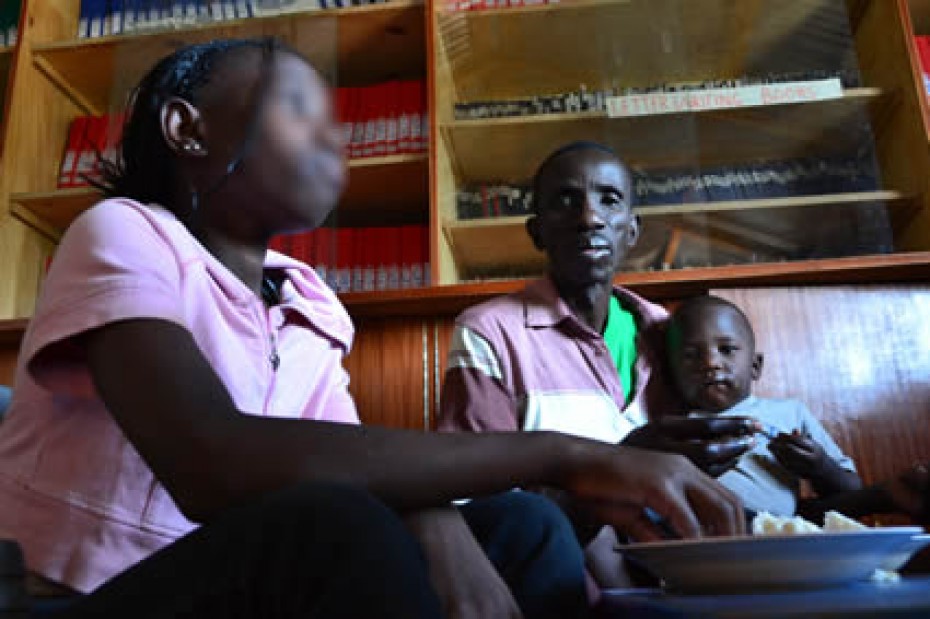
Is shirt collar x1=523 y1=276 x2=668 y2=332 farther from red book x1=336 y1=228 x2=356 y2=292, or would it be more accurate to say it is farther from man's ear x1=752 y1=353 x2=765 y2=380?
red book x1=336 y1=228 x2=356 y2=292

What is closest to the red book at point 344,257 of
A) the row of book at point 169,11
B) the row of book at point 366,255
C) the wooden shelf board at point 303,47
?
the row of book at point 366,255

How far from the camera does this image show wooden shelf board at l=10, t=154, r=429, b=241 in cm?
231

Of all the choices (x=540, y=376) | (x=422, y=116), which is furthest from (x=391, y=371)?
(x=422, y=116)

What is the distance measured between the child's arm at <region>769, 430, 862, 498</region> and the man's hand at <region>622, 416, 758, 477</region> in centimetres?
45

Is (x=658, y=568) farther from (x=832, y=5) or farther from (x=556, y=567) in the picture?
(x=832, y=5)

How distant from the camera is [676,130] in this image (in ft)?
7.64

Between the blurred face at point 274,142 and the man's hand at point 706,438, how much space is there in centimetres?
46

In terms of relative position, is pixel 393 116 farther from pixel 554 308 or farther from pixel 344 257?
pixel 554 308

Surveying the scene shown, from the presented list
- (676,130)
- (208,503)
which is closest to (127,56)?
(676,130)

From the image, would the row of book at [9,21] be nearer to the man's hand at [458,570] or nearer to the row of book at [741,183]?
the row of book at [741,183]

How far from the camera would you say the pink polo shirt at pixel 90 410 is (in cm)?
61

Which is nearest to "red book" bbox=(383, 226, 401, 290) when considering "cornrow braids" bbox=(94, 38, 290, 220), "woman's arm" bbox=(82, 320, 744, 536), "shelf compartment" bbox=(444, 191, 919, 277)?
"shelf compartment" bbox=(444, 191, 919, 277)

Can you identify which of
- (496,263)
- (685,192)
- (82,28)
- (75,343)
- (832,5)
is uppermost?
(82,28)

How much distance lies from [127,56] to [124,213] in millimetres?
2095
